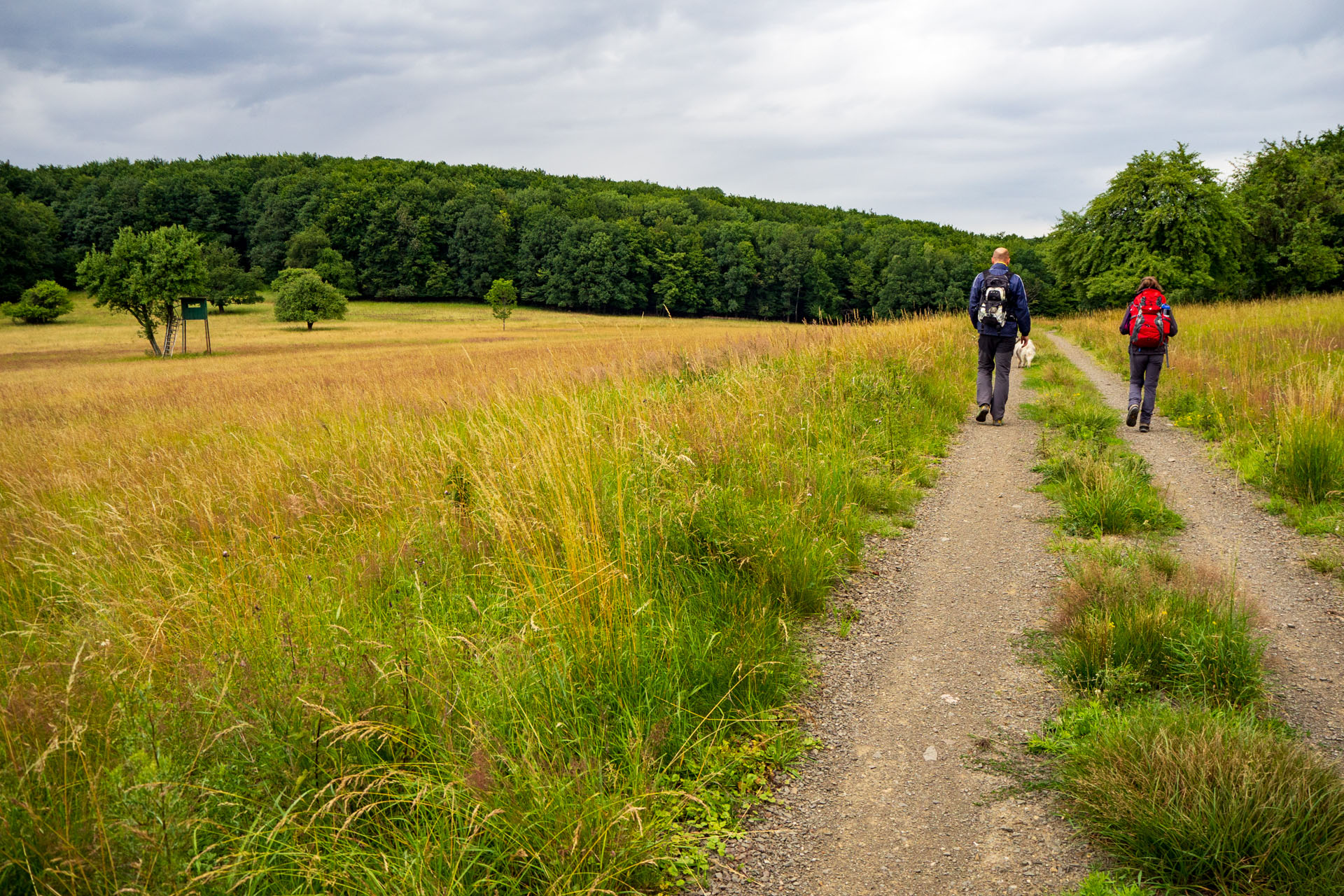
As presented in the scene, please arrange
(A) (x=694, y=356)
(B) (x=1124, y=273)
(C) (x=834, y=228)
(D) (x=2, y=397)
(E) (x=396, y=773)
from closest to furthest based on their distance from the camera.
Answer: (E) (x=396, y=773)
(A) (x=694, y=356)
(D) (x=2, y=397)
(B) (x=1124, y=273)
(C) (x=834, y=228)

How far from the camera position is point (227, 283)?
8044 centimetres

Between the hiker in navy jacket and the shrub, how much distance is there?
8.42 meters

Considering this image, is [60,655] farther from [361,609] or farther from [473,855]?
[473,855]

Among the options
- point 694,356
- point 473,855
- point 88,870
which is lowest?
point 473,855

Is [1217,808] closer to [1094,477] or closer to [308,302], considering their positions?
[1094,477]

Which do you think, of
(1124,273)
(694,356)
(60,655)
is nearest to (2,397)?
(694,356)

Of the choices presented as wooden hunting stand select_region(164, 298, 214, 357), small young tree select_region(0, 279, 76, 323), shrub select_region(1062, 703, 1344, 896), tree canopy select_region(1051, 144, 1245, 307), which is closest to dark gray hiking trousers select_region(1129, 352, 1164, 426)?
shrub select_region(1062, 703, 1344, 896)

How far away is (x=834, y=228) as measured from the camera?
93.9m

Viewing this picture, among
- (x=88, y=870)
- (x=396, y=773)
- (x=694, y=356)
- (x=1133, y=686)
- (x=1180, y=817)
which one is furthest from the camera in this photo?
(x=694, y=356)

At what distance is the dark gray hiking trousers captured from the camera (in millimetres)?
9688

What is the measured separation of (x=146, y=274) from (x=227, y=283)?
1750 inches

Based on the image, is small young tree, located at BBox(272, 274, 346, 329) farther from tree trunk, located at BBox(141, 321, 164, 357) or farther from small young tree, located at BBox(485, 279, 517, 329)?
tree trunk, located at BBox(141, 321, 164, 357)

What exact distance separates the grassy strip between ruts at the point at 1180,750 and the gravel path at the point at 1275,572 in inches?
7.9

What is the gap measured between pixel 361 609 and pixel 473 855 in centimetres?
183
